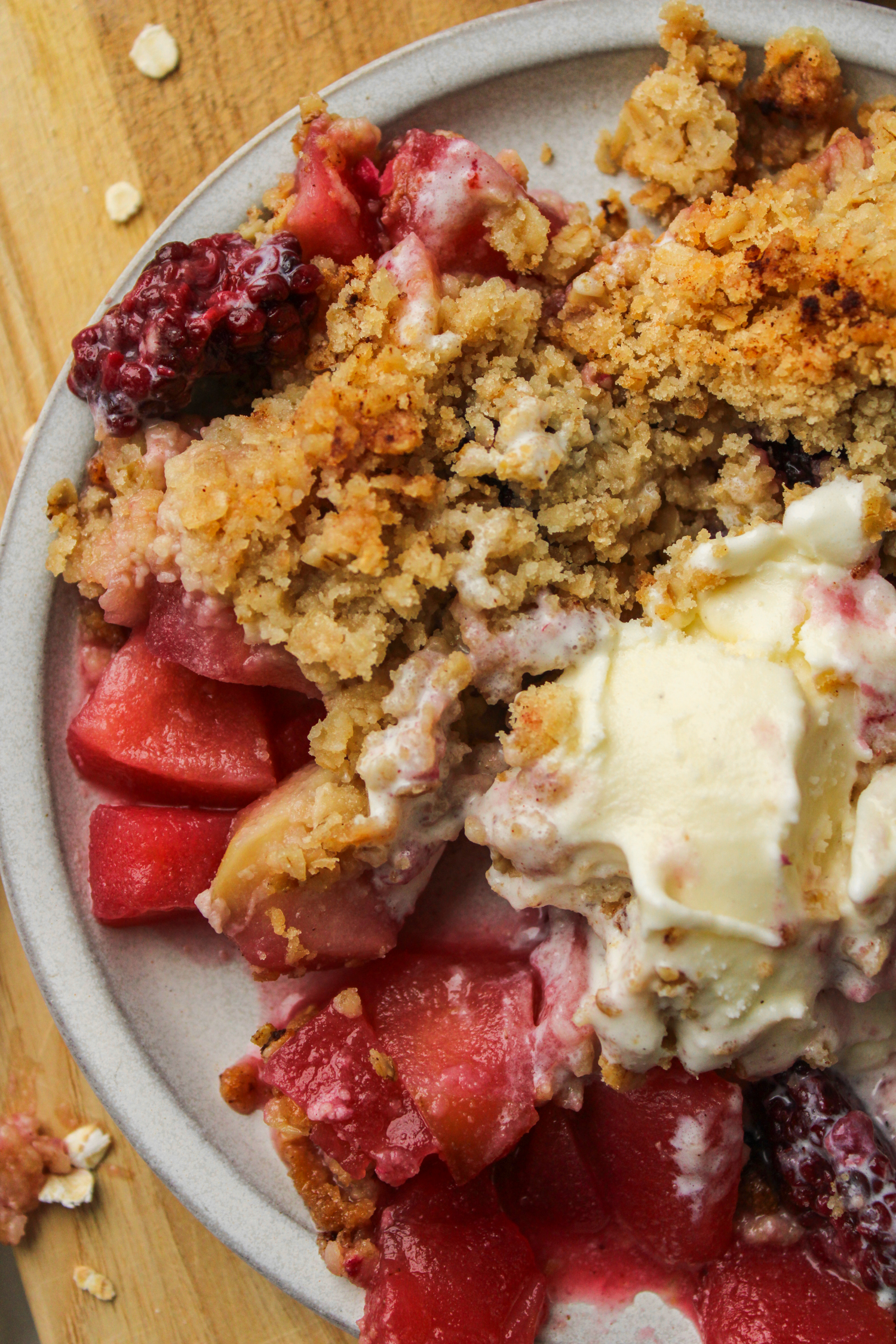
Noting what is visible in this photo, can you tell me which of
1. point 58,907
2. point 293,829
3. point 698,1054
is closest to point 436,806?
point 293,829

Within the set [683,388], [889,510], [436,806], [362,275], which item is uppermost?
[362,275]

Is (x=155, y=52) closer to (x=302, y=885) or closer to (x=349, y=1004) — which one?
(x=302, y=885)

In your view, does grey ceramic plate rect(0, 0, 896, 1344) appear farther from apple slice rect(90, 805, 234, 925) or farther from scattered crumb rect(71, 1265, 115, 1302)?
scattered crumb rect(71, 1265, 115, 1302)

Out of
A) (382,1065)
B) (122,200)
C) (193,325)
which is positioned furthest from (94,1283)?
(122,200)

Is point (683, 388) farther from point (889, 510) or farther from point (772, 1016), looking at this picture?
point (772, 1016)

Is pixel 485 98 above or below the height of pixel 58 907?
above

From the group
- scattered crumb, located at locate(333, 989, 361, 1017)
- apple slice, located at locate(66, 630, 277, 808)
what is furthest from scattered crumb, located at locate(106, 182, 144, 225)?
scattered crumb, located at locate(333, 989, 361, 1017)
